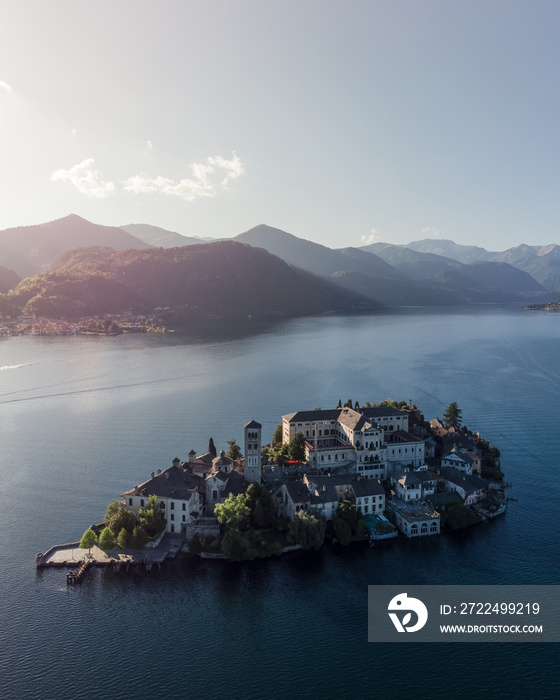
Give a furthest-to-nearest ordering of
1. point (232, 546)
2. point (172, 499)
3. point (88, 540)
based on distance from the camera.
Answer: point (172, 499) < point (88, 540) < point (232, 546)

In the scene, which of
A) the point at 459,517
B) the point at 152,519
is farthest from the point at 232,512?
the point at 459,517

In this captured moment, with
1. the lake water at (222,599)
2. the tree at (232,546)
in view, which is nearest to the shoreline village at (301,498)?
the tree at (232,546)

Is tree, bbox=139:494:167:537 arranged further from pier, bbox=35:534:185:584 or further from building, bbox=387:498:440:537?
building, bbox=387:498:440:537

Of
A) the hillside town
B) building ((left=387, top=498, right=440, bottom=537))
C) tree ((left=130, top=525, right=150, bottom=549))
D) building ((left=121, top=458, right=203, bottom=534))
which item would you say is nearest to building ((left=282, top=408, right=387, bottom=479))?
the hillside town

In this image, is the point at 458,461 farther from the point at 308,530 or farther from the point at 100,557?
the point at 100,557

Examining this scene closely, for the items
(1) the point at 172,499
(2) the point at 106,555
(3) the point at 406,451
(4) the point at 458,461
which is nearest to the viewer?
(2) the point at 106,555

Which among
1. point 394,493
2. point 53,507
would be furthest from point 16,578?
point 394,493
